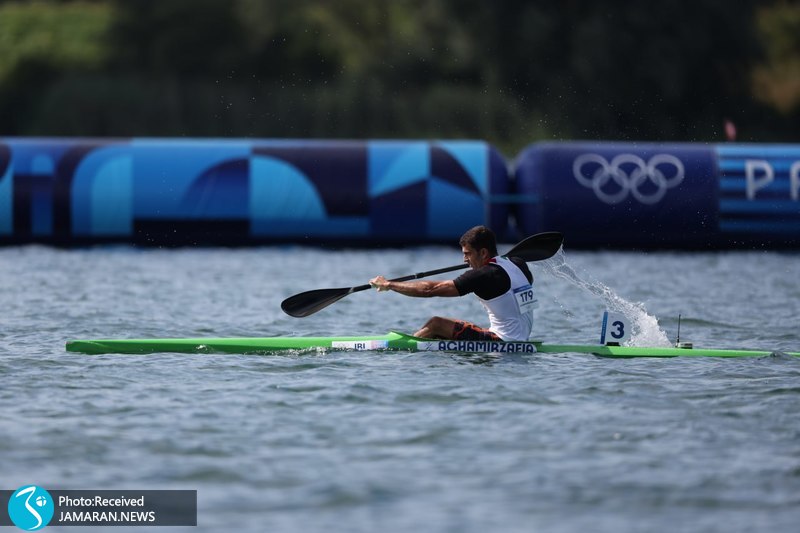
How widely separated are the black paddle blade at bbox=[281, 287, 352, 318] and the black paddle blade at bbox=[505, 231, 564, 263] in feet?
5.53

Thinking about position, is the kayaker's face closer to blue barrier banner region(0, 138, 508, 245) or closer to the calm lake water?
the calm lake water

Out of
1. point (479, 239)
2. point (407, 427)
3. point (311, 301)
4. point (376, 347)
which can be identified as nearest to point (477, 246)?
point (479, 239)

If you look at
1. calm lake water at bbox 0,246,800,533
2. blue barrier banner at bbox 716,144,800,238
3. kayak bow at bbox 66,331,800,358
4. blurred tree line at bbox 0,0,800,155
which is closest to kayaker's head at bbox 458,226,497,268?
kayak bow at bbox 66,331,800,358

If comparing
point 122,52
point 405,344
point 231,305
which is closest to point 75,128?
point 122,52

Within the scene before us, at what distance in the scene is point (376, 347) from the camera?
11219 millimetres

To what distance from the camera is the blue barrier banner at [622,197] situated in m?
20.1

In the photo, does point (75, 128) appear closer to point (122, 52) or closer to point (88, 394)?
point (122, 52)

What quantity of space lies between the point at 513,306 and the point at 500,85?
29.0 metres

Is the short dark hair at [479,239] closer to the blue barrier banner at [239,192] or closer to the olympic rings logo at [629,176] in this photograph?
the blue barrier banner at [239,192]

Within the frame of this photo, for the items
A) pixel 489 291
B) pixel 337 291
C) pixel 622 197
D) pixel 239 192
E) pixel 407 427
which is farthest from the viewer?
pixel 622 197

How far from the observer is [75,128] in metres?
40.0

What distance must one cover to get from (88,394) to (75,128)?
31.9 meters

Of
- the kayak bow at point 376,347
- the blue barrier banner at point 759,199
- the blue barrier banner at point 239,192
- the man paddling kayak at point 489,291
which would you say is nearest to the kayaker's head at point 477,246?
the man paddling kayak at point 489,291

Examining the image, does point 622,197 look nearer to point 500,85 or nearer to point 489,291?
point 489,291
